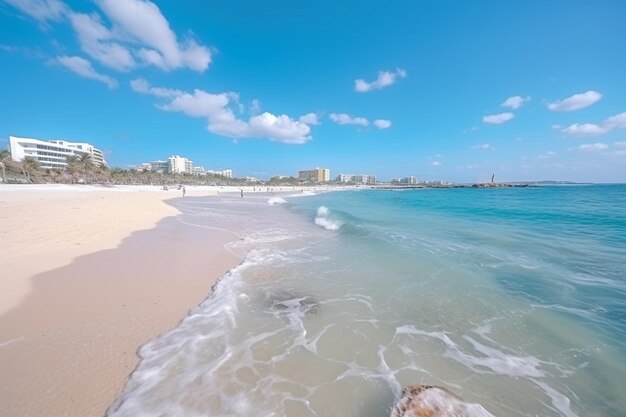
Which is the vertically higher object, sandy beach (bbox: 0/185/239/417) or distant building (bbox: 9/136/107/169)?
distant building (bbox: 9/136/107/169)

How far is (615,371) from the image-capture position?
4352 mm

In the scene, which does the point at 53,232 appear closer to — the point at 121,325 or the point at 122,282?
the point at 122,282

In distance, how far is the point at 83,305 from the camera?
17.7 feet

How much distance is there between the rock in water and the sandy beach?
3.67 m

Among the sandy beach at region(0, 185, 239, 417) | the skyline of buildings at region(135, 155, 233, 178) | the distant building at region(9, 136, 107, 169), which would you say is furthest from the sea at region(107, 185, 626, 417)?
the skyline of buildings at region(135, 155, 233, 178)

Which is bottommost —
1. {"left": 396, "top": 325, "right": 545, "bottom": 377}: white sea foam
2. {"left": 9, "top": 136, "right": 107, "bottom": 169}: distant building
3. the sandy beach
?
{"left": 396, "top": 325, "right": 545, "bottom": 377}: white sea foam

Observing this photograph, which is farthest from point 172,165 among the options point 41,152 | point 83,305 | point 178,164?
point 83,305

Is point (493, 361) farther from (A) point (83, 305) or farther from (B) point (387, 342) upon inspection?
(A) point (83, 305)

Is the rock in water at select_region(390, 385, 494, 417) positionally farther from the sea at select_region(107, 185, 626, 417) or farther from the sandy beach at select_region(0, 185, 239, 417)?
the sandy beach at select_region(0, 185, 239, 417)

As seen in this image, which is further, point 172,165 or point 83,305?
point 172,165

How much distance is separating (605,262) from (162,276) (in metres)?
16.6

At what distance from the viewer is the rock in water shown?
288cm

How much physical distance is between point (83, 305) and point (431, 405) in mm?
6781

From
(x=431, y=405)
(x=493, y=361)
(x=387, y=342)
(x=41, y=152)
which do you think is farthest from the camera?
(x=41, y=152)
